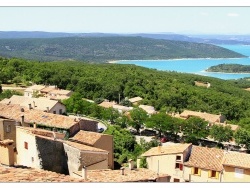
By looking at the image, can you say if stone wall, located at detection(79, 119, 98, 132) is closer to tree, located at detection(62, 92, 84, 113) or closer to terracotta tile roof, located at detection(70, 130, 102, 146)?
terracotta tile roof, located at detection(70, 130, 102, 146)

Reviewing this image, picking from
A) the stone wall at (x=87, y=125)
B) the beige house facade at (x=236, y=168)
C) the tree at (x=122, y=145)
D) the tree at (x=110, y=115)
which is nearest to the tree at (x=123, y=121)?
the tree at (x=110, y=115)

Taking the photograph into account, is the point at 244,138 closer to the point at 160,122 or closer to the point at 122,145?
the point at 160,122

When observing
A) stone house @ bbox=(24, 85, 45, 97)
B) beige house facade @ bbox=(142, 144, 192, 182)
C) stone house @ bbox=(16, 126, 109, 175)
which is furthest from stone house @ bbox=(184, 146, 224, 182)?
stone house @ bbox=(24, 85, 45, 97)

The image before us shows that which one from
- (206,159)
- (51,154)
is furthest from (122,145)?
(51,154)

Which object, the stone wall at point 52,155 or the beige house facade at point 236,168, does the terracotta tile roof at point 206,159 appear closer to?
the beige house facade at point 236,168

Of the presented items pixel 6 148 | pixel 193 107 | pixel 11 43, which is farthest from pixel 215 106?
pixel 11 43

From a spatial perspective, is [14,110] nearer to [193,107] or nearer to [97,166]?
[97,166]
